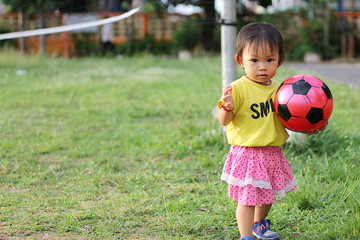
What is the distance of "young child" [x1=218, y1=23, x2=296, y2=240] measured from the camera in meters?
2.61

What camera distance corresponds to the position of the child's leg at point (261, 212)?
9.27 ft

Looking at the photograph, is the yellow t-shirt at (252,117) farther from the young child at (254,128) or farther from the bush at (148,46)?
the bush at (148,46)

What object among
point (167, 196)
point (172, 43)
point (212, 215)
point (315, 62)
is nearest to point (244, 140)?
point (212, 215)

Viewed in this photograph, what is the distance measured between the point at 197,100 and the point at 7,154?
11.4 feet

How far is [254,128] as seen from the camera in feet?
8.83

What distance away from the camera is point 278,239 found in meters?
2.84

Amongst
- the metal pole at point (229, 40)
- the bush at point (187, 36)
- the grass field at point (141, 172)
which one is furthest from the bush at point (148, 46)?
the metal pole at point (229, 40)

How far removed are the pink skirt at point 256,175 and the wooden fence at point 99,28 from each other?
15.3 meters

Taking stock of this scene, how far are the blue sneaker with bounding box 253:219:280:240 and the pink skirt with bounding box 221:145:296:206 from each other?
0.25 metres

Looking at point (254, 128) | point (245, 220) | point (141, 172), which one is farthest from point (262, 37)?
point (141, 172)

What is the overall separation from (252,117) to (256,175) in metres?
0.34

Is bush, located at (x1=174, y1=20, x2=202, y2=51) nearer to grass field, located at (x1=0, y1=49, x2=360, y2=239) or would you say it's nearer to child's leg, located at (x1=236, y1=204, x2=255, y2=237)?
grass field, located at (x1=0, y1=49, x2=360, y2=239)

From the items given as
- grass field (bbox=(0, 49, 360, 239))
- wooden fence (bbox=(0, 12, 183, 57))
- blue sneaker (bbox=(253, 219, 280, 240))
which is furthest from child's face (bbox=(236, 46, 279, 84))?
wooden fence (bbox=(0, 12, 183, 57))

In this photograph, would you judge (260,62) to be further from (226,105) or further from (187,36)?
(187,36)
